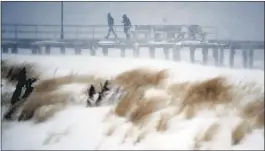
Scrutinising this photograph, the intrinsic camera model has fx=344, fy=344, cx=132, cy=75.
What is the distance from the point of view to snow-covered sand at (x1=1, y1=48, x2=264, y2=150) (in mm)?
1974

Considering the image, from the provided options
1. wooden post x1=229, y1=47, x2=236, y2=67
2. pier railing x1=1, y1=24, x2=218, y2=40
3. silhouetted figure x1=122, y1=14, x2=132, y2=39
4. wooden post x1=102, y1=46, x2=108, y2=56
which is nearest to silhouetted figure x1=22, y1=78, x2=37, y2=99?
pier railing x1=1, y1=24, x2=218, y2=40

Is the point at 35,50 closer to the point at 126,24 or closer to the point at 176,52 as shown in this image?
the point at 126,24

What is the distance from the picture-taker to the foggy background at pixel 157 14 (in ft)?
6.79

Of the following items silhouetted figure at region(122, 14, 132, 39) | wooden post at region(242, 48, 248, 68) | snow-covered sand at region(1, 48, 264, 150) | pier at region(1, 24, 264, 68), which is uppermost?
silhouetted figure at region(122, 14, 132, 39)

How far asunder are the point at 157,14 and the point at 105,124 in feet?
2.58

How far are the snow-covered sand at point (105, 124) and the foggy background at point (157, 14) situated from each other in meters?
0.25

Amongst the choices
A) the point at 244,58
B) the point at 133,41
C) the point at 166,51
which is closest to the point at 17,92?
the point at 133,41

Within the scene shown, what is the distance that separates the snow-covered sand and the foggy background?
0.81ft

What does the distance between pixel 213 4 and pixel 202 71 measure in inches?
17.4

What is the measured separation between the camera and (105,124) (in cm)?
213

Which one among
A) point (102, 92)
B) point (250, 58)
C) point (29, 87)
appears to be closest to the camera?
point (250, 58)

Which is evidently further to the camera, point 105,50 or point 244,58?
point 105,50

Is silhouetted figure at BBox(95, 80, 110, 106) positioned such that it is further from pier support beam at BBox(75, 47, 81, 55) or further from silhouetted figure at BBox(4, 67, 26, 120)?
silhouetted figure at BBox(4, 67, 26, 120)

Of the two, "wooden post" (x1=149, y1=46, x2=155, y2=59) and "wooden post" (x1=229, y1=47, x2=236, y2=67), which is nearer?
"wooden post" (x1=229, y1=47, x2=236, y2=67)
